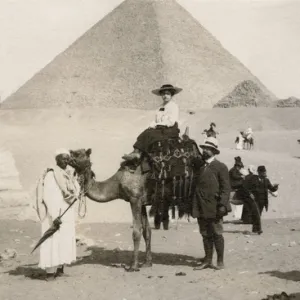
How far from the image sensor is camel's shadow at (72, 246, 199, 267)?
25.8 feet

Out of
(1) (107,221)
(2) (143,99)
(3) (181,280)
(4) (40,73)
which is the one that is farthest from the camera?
(4) (40,73)

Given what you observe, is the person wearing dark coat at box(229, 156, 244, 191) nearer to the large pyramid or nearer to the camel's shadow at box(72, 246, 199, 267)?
the camel's shadow at box(72, 246, 199, 267)

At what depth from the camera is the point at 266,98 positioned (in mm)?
72062

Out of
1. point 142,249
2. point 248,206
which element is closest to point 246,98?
point 248,206

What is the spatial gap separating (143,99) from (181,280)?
308ft

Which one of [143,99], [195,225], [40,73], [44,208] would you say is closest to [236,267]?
[44,208]

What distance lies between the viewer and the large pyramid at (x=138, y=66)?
102 metres

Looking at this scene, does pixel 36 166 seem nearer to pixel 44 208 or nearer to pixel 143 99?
pixel 44 208

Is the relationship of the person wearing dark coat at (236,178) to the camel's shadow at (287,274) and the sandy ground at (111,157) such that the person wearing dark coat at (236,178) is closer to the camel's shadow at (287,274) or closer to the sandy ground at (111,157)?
the sandy ground at (111,157)

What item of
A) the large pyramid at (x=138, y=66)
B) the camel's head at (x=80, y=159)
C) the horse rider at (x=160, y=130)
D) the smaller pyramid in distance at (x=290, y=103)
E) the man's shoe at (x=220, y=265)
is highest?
the large pyramid at (x=138, y=66)

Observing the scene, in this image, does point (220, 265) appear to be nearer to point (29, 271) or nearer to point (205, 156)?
point (205, 156)

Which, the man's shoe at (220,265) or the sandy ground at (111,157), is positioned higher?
the sandy ground at (111,157)

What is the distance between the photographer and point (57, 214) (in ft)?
22.4

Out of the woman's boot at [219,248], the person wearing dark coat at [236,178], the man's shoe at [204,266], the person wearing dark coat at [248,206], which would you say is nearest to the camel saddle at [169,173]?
the woman's boot at [219,248]
